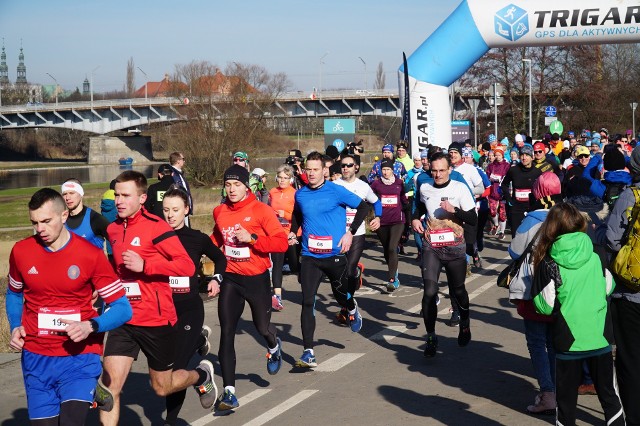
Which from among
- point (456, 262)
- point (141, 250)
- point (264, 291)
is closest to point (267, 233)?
point (264, 291)

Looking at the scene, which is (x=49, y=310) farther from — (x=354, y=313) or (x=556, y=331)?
(x=354, y=313)

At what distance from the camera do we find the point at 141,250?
641 cm

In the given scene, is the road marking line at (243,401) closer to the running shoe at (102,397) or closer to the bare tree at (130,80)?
the running shoe at (102,397)

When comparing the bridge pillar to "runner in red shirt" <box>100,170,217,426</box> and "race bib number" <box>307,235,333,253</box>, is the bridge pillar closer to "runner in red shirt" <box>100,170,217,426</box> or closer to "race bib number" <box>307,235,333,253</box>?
"race bib number" <box>307,235,333,253</box>

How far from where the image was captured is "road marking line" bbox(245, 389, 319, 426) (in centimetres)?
706

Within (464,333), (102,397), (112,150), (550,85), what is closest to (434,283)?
(464,333)

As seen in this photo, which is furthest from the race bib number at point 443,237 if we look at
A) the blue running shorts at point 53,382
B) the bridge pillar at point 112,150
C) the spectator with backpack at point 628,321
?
the bridge pillar at point 112,150

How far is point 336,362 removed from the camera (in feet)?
29.7

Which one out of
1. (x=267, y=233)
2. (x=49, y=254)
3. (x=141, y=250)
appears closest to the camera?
(x=49, y=254)

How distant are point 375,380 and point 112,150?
279 feet

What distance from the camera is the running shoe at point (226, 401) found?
7.30 meters

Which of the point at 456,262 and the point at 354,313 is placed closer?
the point at 456,262

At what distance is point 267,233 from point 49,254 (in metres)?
2.83

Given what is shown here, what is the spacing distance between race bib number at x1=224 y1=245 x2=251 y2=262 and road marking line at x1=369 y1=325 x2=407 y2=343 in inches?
106
